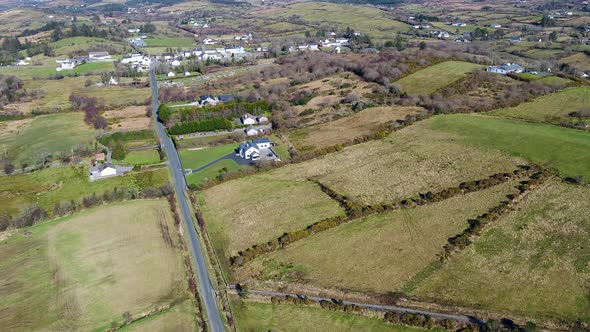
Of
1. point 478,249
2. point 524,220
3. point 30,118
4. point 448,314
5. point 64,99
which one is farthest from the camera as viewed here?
point 64,99

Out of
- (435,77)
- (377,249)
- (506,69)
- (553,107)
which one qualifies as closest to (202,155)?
(377,249)

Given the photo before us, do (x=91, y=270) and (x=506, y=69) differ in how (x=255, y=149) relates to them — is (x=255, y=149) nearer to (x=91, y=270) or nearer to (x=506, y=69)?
(x=91, y=270)

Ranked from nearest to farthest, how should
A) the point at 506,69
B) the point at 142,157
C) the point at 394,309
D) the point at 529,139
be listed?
the point at 394,309 → the point at 529,139 → the point at 142,157 → the point at 506,69

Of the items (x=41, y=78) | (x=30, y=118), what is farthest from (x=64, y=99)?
(x=41, y=78)

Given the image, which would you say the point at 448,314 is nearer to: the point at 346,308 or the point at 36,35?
the point at 346,308

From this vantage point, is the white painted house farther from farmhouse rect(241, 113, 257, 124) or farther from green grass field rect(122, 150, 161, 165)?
green grass field rect(122, 150, 161, 165)
